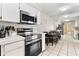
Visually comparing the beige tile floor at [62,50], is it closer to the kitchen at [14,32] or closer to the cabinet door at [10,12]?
the kitchen at [14,32]

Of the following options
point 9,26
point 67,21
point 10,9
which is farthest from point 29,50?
point 67,21

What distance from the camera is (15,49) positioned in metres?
1.71

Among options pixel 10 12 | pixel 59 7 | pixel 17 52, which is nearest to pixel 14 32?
pixel 10 12

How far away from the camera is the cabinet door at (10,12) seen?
71.8 inches

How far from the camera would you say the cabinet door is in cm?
182

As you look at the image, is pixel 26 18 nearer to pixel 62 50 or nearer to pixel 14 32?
pixel 14 32

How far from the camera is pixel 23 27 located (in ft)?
10.1

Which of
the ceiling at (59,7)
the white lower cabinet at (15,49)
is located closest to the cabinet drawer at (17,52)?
the white lower cabinet at (15,49)

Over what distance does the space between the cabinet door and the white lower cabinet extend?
553 mm

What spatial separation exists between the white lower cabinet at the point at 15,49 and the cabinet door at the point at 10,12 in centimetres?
55

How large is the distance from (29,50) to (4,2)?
119 centimetres

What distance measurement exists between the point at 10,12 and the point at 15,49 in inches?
32.1

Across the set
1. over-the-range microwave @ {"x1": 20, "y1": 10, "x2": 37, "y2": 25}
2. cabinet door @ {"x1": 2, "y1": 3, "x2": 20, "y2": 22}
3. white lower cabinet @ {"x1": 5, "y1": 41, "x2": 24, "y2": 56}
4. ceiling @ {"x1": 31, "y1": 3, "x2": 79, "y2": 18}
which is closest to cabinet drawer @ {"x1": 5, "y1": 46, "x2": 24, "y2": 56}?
white lower cabinet @ {"x1": 5, "y1": 41, "x2": 24, "y2": 56}

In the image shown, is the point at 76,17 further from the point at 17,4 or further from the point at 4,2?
the point at 4,2
